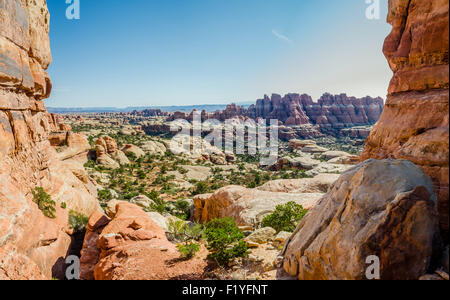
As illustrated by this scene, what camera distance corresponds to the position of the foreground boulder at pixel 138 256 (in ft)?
27.1

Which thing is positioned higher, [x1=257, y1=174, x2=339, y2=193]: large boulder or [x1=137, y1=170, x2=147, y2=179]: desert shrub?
[x1=257, y1=174, x2=339, y2=193]: large boulder

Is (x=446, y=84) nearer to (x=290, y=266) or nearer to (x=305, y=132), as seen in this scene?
(x=290, y=266)

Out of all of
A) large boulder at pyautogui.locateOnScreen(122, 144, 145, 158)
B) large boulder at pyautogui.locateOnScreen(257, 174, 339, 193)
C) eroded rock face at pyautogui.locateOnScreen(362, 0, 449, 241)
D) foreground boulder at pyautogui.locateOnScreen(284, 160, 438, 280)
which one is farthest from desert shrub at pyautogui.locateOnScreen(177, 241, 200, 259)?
large boulder at pyautogui.locateOnScreen(122, 144, 145, 158)

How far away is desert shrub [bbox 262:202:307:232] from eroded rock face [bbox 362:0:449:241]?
18.2ft

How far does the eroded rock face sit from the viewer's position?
4953mm

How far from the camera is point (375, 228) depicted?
455cm

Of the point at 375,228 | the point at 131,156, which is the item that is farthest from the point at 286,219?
the point at 131,156

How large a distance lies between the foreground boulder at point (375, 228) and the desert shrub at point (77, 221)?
44.2ft

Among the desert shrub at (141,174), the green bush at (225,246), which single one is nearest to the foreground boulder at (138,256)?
the green bush at (225,246)

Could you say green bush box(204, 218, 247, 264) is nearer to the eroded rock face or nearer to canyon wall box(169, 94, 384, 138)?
the eroded rock face

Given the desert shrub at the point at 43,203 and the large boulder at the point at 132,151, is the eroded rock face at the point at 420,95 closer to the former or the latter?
the desert shrub at the point at 43,203

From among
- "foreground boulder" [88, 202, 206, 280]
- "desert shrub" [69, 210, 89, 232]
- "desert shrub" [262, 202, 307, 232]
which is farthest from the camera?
"desert shrub" [69, 210, 89, 232]

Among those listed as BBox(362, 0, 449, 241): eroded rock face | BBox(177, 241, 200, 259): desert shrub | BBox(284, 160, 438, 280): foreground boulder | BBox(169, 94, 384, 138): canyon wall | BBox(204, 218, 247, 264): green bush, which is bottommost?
BBox(177, 241, 200, 259): desert shrub

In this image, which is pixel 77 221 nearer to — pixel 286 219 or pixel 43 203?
pixel 43 203
